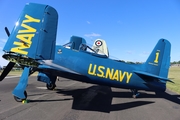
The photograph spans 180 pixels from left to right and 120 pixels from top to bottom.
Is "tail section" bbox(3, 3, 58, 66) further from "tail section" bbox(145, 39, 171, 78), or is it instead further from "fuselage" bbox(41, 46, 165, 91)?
"tail section" bbox(145, 39, 171, 78)

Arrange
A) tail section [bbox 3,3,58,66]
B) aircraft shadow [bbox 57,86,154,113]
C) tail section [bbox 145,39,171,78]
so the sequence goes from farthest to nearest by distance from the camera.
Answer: tail section [bbox 145,39,171,78], aircraft shadow [bbox 57,86,154,113], tail section [bbox 3,3,58,66]

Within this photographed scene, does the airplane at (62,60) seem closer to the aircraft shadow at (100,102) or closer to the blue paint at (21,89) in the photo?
the blue paint at (21,89)

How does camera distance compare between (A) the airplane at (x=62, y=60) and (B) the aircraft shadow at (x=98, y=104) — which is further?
(B) the aircraft shadow at (x=98, y=104)

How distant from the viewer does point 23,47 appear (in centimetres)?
730

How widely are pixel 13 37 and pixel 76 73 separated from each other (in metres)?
3.57

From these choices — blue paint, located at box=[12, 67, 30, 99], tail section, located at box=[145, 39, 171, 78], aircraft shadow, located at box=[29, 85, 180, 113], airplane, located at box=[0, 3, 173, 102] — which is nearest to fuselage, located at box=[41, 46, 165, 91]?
airplane, located at box=[0, 3, 173, 102]

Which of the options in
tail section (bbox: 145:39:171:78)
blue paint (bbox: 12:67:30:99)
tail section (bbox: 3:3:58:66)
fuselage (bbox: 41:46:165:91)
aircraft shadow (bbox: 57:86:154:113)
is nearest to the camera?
blue paint (bbox: 12:67:30:99)

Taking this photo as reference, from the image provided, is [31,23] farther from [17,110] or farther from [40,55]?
[17,110]

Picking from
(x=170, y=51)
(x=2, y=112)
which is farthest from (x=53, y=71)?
(x=170, y=51)

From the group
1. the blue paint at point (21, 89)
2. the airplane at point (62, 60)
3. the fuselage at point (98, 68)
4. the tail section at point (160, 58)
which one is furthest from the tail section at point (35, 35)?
the tail section at point (160, 58)

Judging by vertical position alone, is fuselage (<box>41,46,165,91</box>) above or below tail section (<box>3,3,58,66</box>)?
below

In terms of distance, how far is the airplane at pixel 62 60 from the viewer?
24.2 ft

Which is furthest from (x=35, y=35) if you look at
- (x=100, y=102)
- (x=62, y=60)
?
(x=100, y=102)

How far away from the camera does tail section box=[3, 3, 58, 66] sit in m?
7.32
